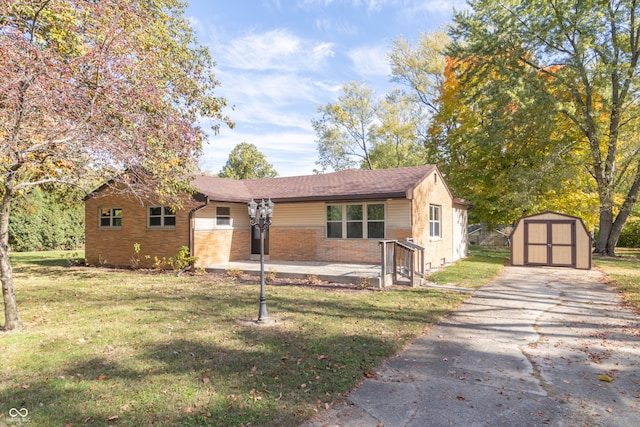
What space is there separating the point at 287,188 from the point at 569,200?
16006mm

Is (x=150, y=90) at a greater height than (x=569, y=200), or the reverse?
(x=150, y=90)

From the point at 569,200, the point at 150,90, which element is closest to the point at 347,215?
the point at 150,90

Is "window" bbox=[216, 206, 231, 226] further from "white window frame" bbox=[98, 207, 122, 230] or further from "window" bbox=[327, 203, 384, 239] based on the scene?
"white window frame" bbox=[98, 207, 122, 230]

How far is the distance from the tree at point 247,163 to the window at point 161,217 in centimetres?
2936

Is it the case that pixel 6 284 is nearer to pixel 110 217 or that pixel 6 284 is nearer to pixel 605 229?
pixel 110 217

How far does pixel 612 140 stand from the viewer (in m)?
19.6

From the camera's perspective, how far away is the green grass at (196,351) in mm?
3602

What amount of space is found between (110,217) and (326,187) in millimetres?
9043

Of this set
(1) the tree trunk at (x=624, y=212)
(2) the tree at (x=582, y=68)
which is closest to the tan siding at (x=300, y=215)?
(2) the tree at (x=582, y=68)

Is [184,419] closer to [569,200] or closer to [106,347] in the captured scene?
[106,347]

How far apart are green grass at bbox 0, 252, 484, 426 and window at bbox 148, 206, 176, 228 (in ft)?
15.8

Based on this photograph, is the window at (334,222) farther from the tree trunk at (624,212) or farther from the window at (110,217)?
the tree trunk at (624,212)

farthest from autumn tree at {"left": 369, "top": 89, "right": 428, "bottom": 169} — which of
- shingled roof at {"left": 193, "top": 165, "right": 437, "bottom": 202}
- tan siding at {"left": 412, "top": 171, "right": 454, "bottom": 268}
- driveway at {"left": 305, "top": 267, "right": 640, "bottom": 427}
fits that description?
driveway at {"left": 305, "top": 267, "right": 640, "bottom": 427}

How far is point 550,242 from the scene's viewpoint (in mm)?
15406
